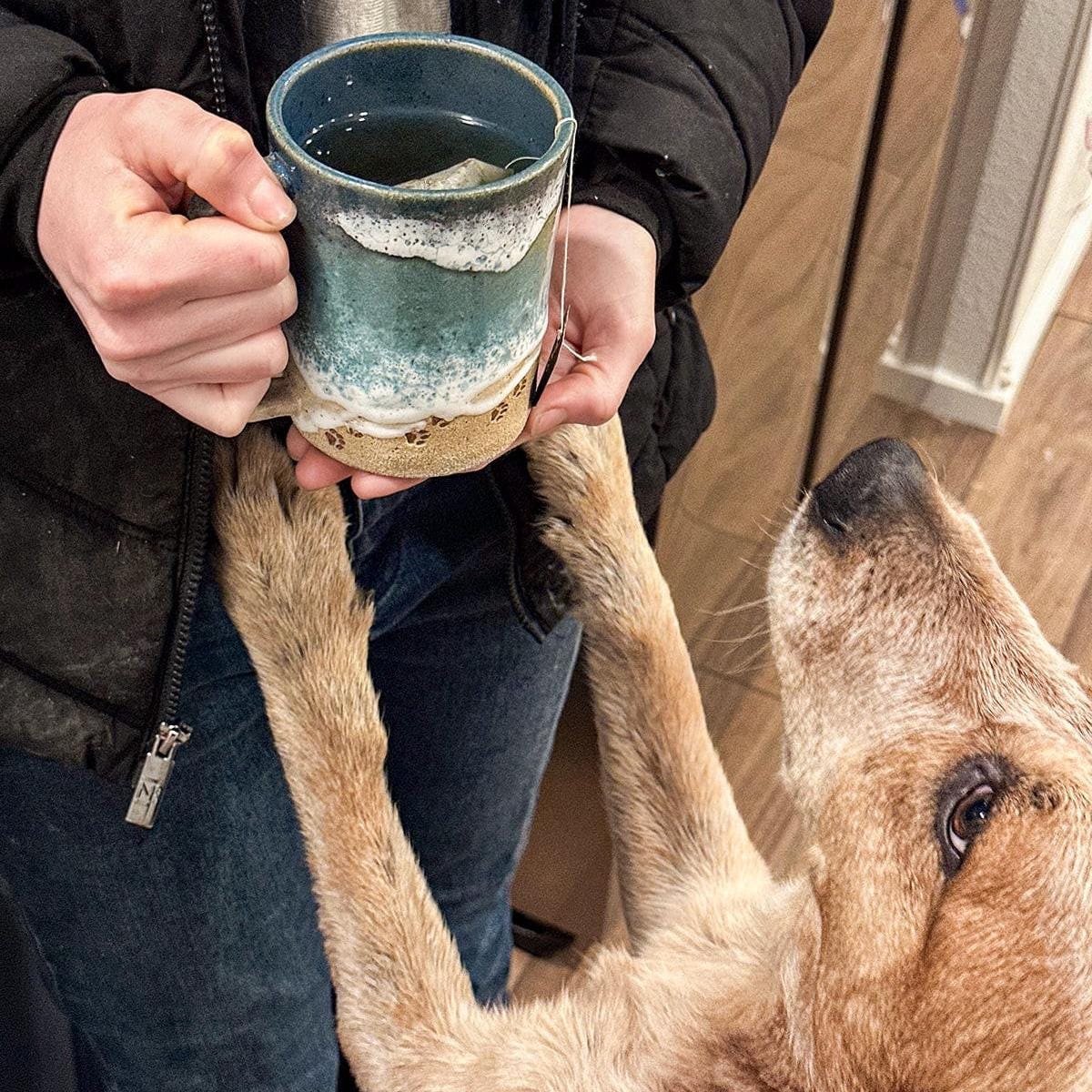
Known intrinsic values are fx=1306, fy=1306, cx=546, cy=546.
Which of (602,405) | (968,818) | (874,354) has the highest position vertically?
(602,405)

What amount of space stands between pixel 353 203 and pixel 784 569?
64cm

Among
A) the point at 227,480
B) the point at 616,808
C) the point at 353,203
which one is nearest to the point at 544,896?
the point at 616,808

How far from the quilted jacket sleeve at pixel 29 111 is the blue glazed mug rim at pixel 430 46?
0.40 feet

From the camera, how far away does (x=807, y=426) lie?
1.98 m

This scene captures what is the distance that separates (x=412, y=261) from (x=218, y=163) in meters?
0.09

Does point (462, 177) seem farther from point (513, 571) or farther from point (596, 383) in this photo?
point (513, 571)

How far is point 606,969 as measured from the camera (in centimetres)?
115

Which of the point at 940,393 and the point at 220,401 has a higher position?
the point at 220,401

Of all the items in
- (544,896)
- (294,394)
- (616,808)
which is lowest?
(544,896)

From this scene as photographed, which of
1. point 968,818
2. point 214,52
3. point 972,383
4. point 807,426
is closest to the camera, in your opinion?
point 214,52

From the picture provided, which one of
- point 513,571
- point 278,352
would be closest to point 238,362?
point 278,352

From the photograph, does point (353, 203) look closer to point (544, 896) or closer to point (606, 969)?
point (606, 969)

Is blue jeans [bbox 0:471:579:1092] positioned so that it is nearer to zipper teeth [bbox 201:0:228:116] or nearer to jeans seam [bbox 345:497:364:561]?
jeans seam [bbox 345:497:364:561]

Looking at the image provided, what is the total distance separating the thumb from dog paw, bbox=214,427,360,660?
1.05 feet
